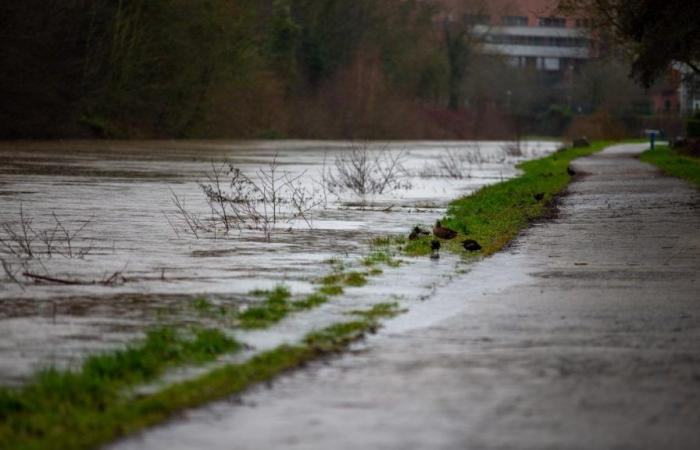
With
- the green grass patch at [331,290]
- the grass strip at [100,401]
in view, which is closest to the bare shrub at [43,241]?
the green grass patch at [331,290]

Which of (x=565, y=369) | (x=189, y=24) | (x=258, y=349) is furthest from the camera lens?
(x=189, y=24)

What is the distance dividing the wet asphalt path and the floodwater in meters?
1.02

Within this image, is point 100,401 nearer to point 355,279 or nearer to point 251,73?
point 355,279

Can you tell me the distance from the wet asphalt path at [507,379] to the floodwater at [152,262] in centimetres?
102

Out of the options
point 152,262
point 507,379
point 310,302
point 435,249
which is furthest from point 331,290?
point 507,379

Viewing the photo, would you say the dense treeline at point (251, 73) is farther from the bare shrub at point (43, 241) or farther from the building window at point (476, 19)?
the bare shrub at point (43, 241)

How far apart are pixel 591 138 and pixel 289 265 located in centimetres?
9229

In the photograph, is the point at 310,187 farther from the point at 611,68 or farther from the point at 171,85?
the point at 611,68

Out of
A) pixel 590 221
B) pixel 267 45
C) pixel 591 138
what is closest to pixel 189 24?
pixel 267 45

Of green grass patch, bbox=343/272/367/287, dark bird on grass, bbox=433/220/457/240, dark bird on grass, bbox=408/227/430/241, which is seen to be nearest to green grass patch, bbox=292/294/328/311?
green grass patch, bbox=343/272/367/287

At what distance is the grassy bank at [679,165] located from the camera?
38375 mm

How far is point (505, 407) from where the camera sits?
316 inches

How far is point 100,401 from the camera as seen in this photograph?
8.12 metres

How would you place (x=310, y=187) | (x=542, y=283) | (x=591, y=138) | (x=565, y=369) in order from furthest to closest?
(x=591, y=138) → (x=310, y=187) → (x=542, y=283) → (x=565, y=369)
